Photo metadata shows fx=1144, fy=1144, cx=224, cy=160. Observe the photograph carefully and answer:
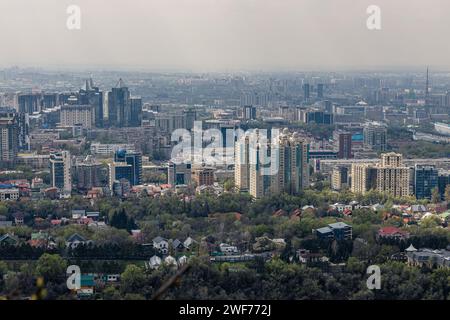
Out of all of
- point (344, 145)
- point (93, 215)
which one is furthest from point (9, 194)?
point (344, 145)

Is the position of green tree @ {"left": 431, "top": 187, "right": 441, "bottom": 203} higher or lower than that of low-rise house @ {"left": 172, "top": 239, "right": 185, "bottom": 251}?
lower

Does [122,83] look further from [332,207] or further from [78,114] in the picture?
[332,207]

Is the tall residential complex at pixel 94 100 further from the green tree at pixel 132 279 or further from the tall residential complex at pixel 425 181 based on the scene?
the green tree at pixel 132 279

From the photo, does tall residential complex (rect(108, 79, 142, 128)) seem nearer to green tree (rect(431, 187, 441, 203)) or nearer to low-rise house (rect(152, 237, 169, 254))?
green tree (rect(431, 187, 441, 203))

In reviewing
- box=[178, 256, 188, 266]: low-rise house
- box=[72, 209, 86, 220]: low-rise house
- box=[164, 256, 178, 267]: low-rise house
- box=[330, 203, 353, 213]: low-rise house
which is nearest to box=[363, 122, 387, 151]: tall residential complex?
box=[330, 203, 353, 213]: low-rise house

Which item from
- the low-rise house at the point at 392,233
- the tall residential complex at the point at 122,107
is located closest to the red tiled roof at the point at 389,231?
the low-rise house at the point at 392,233
